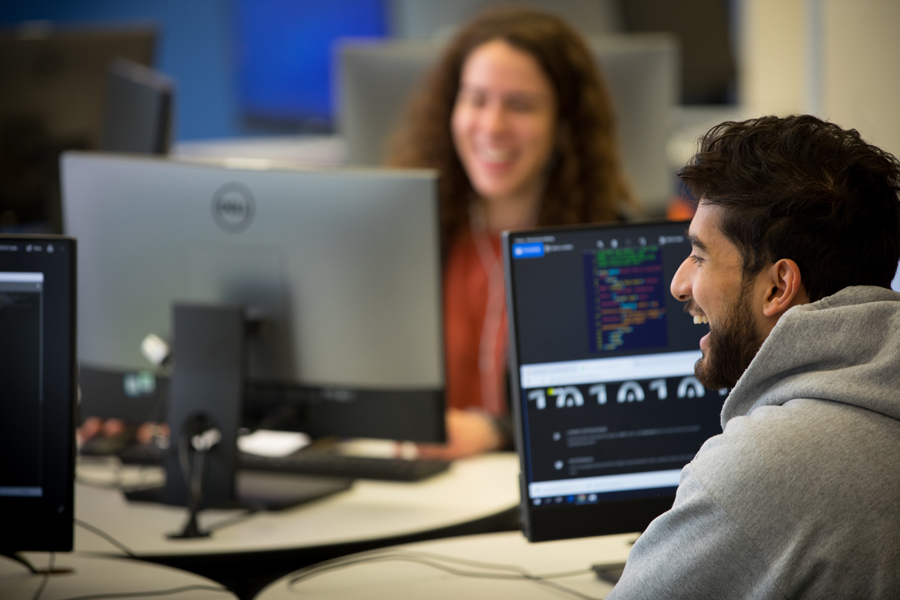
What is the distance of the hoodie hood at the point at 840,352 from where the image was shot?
0.93 meters

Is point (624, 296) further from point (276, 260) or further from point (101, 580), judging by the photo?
point (101, 580)

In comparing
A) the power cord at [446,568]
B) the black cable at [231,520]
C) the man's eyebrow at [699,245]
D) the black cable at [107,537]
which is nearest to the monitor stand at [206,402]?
the black cable at [231,520]

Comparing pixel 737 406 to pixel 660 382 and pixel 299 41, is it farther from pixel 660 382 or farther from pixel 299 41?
pixel 299 41

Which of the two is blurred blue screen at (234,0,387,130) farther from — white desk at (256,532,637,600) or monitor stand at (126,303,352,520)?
white desk at (256,532,637,600)

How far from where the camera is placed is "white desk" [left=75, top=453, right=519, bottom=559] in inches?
62.4

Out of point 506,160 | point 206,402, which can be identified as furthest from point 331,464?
point 506,160

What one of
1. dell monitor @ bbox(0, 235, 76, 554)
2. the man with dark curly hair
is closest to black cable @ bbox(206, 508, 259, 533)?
dell monitor @ bbox(0, 235, 76, 554)

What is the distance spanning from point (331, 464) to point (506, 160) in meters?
0.83

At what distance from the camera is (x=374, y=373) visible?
66.7 inches

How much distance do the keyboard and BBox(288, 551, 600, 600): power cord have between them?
30cm

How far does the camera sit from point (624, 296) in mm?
1356

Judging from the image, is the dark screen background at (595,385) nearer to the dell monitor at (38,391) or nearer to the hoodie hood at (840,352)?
the hoodie hood at (840,352)

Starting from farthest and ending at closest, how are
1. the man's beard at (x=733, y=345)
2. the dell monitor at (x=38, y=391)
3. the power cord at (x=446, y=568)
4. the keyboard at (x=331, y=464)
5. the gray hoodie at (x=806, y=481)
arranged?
the keyboard at (x=331, y=464) < the power cord at (x=446, y=568) < the dell monitor at (x=38, y=391) < the man's beard at (x=733, y=345) < the gray hoodie at (x=806, y=481)

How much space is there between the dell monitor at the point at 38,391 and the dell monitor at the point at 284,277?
0.41 m
